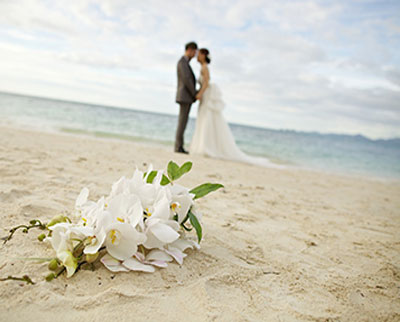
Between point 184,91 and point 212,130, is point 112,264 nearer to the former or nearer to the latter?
point 184,91

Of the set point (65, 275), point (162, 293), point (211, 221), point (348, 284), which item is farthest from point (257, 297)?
point (211, 221)

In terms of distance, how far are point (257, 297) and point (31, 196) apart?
5.91 feet

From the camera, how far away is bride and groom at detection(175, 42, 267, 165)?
7523 mm

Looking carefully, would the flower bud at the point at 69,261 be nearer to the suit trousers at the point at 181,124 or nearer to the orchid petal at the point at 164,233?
the orchid petal at the point at 164,233

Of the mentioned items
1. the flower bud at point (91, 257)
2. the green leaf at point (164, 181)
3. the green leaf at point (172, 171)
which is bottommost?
the flower bud at point (91, 257)

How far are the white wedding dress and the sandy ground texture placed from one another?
4.80 metres

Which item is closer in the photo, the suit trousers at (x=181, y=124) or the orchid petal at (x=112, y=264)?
the orchid petal at (x=112, y=264)

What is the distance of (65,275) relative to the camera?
1262mm

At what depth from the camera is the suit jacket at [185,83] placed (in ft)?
24.3

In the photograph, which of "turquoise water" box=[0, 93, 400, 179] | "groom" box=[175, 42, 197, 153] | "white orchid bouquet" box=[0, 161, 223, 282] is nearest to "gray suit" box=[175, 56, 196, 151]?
"groom" box=[175, 42, 197, 153]

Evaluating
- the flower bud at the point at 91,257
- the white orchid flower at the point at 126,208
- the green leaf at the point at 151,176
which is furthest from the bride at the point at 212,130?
the flower bud at the point at 91,257

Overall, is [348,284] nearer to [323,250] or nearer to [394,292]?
[394,292]

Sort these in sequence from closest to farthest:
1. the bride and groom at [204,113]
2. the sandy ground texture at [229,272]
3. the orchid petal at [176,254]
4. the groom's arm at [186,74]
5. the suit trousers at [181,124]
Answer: the sandy ground texture at [229,272], the orchid petal at [176,254], the groom's arm at [186,74], the bride and groom at [204,113], the suit trousers at [181,124]

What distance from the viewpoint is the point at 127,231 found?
1294 mm
